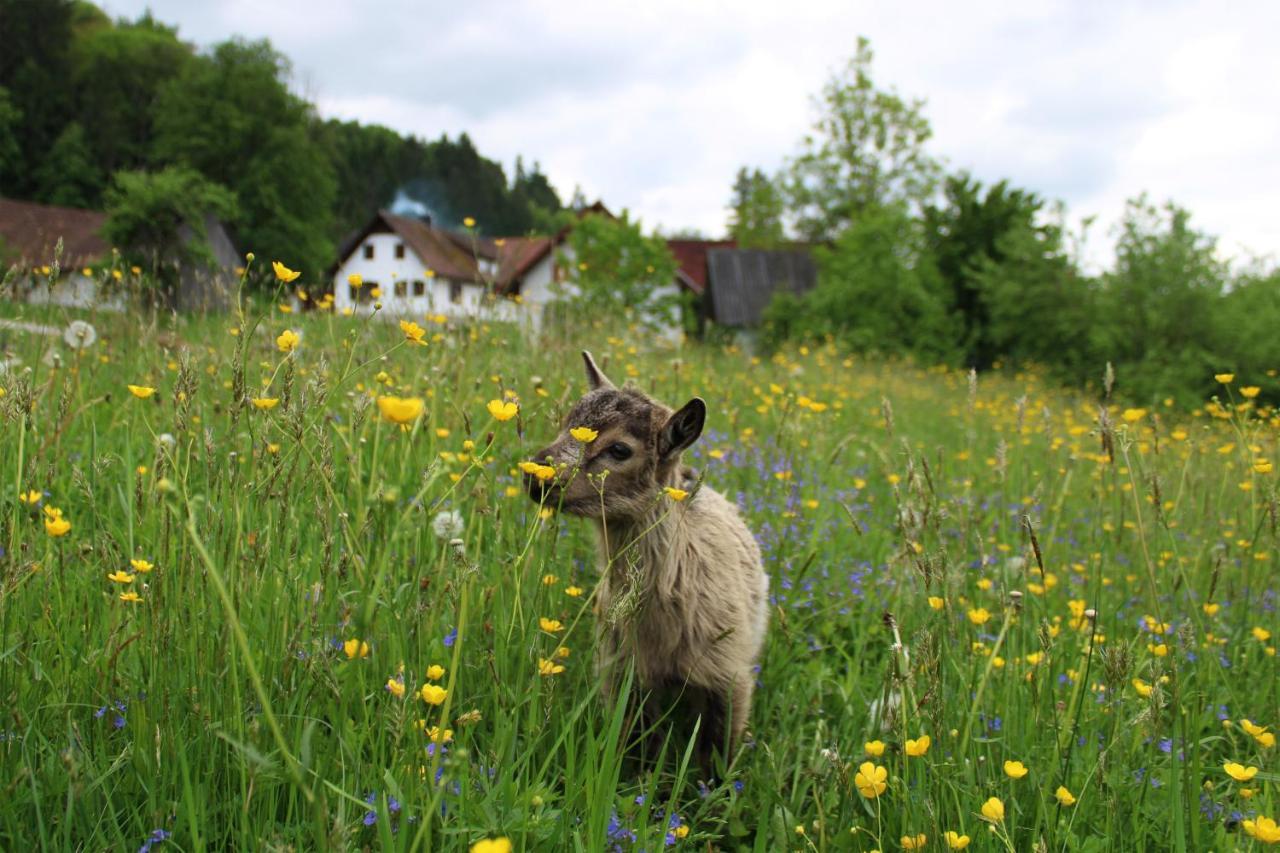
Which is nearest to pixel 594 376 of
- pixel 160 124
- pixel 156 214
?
pixel 156 214

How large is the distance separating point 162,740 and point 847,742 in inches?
83.3

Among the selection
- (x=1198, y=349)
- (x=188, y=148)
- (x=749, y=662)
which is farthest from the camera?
(x=188, y=148)

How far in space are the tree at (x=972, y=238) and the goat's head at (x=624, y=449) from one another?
2596cm

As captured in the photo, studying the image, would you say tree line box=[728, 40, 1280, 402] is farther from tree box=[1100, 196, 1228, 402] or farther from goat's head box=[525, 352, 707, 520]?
goat's head box=[525, 352, 707, 520]

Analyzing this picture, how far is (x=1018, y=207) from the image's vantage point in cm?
2777

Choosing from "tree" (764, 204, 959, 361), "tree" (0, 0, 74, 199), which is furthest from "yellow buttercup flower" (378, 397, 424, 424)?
"tree" (0, 0, 74, 199)

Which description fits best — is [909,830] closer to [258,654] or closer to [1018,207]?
[258,654]

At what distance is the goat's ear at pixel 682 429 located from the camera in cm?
277

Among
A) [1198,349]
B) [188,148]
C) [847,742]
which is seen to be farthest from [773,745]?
[188,148]

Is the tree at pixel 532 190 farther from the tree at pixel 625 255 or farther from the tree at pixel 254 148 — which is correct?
the tree at pixel 625 255

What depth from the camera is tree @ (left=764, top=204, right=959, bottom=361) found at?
1064 inches

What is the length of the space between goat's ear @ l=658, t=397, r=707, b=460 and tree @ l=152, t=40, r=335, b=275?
44348 millimetres

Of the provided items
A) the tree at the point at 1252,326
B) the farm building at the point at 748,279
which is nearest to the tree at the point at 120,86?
the farm building at the point at 748,279

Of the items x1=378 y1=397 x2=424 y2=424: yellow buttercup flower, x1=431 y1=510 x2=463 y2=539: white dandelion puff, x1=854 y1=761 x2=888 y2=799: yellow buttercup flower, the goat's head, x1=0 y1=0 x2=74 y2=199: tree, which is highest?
x1=0 y1=0 x2=74 y2=199: tree
